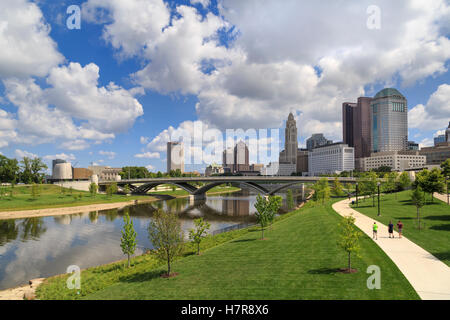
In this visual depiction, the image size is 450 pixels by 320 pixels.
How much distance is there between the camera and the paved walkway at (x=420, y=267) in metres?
11.7

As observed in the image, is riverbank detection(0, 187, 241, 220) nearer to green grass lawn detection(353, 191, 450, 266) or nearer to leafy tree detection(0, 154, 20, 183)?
leafy tree detection(0, 154, 20, 183)

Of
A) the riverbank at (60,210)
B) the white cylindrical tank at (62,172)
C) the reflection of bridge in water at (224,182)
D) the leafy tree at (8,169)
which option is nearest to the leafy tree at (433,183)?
the reflection of bridge in water at (224,182)

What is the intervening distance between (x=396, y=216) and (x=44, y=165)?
130830mm

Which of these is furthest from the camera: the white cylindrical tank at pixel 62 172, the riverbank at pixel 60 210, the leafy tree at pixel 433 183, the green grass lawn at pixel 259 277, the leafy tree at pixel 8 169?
the white cylindrical tank at pixel 62 172

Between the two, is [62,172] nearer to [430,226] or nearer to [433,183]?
[433,183]

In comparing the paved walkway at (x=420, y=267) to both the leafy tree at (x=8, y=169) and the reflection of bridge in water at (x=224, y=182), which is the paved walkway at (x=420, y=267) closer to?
the reflection of bridge in water at (x=224, y=182)

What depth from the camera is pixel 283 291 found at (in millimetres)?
12805

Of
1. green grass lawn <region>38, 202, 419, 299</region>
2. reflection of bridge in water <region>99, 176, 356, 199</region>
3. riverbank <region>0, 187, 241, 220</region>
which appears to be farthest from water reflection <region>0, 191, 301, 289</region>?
reflection of bridge in water <region>99, 176, 356, 199</region>

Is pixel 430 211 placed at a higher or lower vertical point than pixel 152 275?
higher

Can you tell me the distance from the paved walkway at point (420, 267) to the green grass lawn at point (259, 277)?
52cm

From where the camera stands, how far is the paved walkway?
38.3ft

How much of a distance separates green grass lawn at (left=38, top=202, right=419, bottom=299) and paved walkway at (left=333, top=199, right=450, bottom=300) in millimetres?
518
